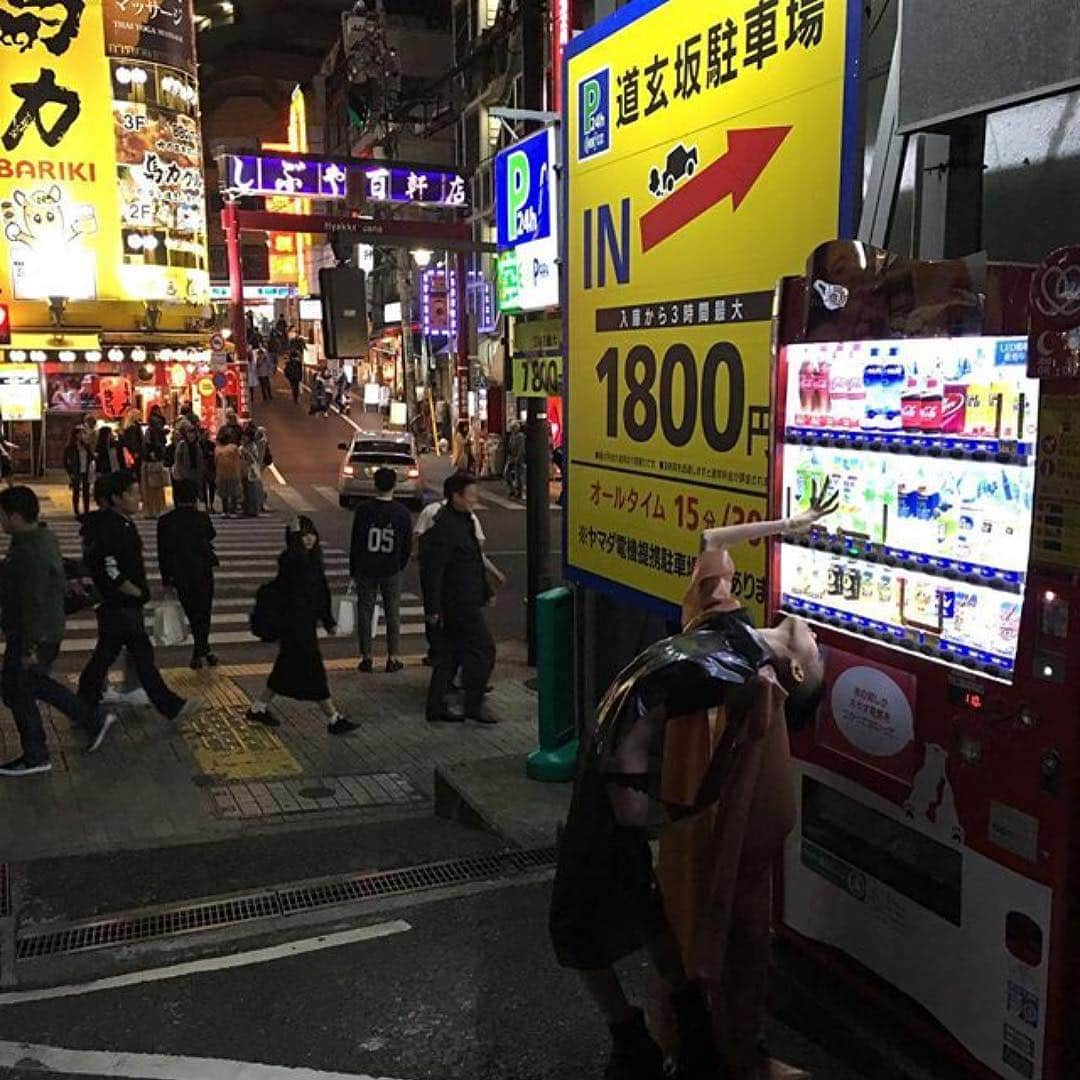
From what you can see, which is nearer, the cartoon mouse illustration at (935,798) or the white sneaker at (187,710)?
the cartoon mouse illustration at (935,798)

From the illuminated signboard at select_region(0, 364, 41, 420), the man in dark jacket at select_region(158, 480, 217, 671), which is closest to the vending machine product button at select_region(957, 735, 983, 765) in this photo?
the man in dark jacket at select_region(158, 480, 217, 671)

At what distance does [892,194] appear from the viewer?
16.8 ft

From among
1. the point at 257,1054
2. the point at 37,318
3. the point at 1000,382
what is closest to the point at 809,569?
the point at 1000,382

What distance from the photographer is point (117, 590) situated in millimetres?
8203

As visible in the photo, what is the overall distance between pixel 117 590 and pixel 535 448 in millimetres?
4077

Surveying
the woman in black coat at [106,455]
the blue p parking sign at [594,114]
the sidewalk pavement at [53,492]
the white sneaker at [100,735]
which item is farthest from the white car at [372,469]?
the blue p parking sign at [594,114]

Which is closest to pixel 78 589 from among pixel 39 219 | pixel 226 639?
pixel 226 639

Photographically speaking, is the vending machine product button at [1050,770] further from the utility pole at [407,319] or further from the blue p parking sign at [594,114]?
the utility pole at [407,319]

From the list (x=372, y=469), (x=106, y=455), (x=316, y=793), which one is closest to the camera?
(x=316, y=793)

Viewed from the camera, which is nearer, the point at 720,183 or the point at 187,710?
the point at 720,183

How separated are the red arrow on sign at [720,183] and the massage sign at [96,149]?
2541 cm

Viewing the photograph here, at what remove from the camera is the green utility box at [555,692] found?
22.1 feet

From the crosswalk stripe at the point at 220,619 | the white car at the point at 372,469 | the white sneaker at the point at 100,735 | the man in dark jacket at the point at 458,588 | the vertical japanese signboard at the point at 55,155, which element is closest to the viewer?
the white sneaker at the point at 100,735

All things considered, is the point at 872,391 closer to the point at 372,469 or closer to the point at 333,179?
the point at 372,469
